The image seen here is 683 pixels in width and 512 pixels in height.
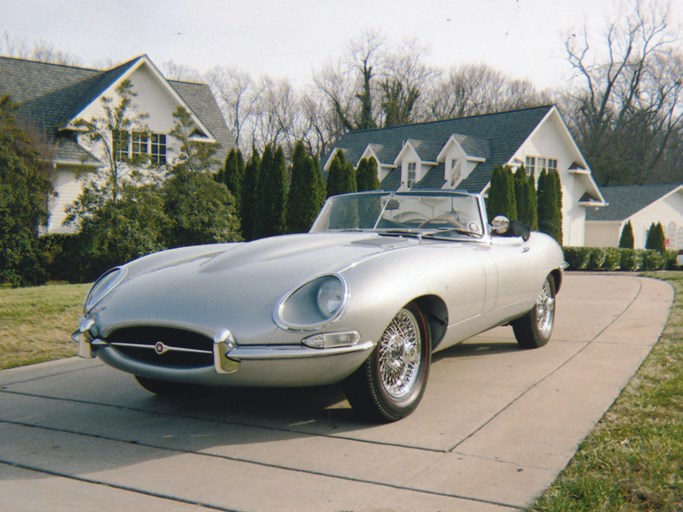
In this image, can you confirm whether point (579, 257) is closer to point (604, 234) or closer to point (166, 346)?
point (604, 234)

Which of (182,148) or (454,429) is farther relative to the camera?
(182,148)

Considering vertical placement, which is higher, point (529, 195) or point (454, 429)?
point (529, 195)

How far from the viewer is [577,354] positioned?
600 cm

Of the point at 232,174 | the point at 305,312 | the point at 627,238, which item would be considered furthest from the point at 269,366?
the point at 627,238

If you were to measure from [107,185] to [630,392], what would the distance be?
1361 centimetres

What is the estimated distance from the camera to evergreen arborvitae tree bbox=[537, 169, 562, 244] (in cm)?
2678

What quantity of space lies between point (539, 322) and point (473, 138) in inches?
1019

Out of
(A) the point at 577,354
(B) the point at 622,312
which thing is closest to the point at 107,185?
(B) the point at 622,312

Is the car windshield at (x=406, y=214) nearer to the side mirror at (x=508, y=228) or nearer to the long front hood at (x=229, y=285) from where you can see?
the side mirror at (x=508, y=228)

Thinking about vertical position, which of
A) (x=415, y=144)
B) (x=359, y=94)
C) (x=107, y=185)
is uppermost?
(x=359, y=94)

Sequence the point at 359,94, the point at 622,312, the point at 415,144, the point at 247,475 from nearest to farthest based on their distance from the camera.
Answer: the point at 247,475
the point at 622,312
the point at 415,144
the point at 359,94

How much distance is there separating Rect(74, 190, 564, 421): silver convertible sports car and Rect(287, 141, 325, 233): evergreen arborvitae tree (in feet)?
48.1

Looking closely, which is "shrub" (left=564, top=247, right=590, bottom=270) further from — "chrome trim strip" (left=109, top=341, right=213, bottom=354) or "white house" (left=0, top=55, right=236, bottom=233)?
"chrome trim strip" (left=109, top=341, right=213, bottom=354)

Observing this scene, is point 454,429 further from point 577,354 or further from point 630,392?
point 577,354
